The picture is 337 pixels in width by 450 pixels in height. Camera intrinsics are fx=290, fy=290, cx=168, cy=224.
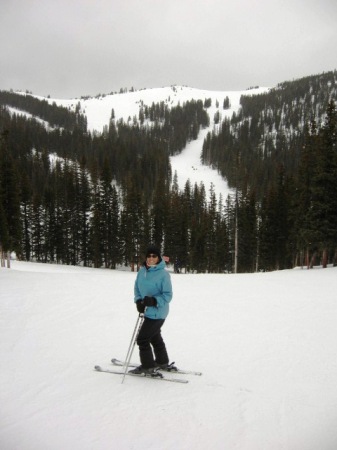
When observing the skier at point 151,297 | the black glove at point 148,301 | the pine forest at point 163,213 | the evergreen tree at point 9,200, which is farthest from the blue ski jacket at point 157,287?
the evergreen tree at point 9,200

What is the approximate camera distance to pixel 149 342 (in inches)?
222

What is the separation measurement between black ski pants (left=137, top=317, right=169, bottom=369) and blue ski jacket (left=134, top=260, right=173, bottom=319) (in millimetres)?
150

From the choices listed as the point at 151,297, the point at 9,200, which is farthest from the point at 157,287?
the point at 9,200

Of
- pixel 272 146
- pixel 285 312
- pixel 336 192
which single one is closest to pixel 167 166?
pixel 272 146

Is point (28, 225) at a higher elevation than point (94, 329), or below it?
higher

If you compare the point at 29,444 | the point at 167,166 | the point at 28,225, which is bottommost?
the point at 29,444

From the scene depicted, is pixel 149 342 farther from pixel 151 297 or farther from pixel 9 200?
pixel 9 200

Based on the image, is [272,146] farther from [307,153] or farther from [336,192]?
[336,192]

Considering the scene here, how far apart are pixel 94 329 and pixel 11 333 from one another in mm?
2273

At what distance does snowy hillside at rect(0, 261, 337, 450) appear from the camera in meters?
4.01

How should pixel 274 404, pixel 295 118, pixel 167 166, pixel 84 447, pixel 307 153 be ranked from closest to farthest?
pixel 84 447 → pixel 274 404 → pixel 307 153 → pixel 167 166 → pixel 295 118

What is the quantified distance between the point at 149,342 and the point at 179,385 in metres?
0.94

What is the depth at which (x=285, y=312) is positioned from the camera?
1051cm

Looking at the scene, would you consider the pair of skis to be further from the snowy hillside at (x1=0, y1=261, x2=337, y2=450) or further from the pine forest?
the pine forest
